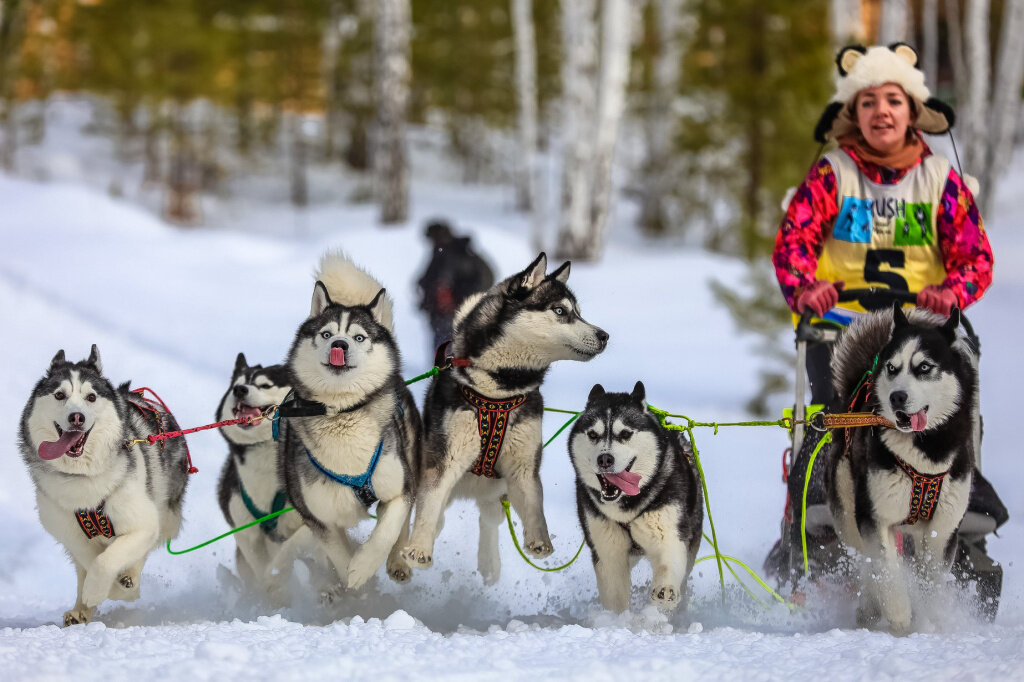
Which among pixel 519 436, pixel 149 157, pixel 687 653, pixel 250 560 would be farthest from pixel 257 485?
pixel 149 157

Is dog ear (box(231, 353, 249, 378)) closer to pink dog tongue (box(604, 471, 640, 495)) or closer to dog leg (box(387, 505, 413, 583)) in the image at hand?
dog leg (box(387, 505, 413, 583))

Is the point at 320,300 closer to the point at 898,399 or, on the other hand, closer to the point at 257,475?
the point at 257,475

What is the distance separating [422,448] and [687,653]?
4.48 feet

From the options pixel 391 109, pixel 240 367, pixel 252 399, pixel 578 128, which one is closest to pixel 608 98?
pixel 578 128

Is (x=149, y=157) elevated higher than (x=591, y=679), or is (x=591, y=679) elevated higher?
(x=149, y=157)

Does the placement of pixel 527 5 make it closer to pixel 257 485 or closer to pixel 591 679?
pixel 257 485

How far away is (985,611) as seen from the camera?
3.85 m

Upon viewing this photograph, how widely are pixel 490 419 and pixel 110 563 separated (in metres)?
1.43

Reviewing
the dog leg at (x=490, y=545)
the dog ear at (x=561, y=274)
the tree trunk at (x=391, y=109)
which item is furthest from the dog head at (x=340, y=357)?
the tree trunk at (x=391, y=109)

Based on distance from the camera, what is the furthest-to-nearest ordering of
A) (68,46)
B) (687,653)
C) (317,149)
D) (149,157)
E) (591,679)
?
(68,46) < (317,149) < (149,157) < (687,653) < (591,679)

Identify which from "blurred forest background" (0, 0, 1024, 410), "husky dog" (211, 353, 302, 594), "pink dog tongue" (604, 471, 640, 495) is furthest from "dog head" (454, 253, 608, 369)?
"blurred forest background" (0, 0, 1024, 410)

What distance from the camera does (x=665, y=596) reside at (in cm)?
352

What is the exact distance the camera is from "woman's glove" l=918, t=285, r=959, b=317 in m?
3.80

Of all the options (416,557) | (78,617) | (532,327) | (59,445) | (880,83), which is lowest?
(78,617)
